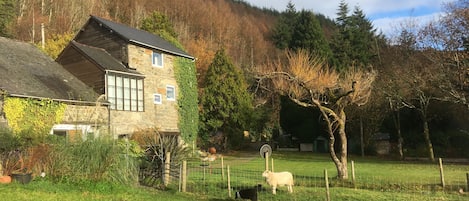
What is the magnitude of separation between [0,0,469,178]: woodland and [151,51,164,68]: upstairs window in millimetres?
5516

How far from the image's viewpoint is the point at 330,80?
1961 cm

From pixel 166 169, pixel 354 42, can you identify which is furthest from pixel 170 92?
pixel 354 42

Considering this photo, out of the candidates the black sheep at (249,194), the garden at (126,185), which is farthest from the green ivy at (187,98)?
the black sheep at (249,194)

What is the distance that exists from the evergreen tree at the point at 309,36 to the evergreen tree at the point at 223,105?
12592 millimetres

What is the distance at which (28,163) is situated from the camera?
38.5 ft

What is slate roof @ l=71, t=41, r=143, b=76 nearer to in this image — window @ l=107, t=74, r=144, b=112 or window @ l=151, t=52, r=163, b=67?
window @ l=107, t=74, r=144, b=112

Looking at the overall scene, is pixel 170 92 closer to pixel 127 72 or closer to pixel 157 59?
pixel 157 59

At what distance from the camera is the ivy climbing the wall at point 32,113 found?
56.3ft

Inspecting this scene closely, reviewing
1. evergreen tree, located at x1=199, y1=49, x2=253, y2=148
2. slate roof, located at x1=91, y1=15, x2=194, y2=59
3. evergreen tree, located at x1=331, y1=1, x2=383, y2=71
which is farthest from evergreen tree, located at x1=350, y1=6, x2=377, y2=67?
slate roof, located at x1=91, y1=15, x2=194, y2=59

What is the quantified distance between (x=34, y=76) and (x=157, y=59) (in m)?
8.14

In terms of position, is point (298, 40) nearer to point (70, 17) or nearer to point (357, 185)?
point (70, 17)

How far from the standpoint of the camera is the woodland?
19.8m

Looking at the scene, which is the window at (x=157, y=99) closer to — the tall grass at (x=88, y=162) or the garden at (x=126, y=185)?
the garden at (x=126, y=185)

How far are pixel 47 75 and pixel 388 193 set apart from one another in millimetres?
16766
